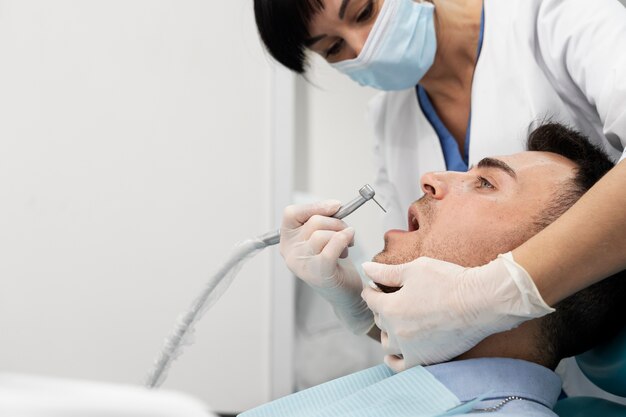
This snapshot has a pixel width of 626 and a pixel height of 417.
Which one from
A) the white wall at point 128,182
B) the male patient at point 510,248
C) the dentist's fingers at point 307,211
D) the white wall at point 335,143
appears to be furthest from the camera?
the white wall at point 335,143

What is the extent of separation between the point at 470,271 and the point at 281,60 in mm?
759

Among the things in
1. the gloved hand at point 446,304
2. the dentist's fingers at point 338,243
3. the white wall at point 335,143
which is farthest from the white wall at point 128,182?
the gloved hand at point 446,304

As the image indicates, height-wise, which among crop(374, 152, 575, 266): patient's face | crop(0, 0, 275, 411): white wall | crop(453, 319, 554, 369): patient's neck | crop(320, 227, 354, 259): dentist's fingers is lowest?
crop(0, 0, 275, 411): white wall

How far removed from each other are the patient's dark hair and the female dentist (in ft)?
0.32

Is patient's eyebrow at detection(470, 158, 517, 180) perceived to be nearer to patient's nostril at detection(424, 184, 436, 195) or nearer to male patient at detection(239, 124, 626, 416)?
male patient at detection(239, 124, 626, 416)

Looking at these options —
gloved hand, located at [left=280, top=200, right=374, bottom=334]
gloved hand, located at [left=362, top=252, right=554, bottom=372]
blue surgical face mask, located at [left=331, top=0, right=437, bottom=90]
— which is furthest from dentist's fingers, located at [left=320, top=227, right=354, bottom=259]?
blue surgical face mask, located at [left=331, top=0, right=437, bottom=90]

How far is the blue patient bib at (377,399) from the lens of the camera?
42.8 inches

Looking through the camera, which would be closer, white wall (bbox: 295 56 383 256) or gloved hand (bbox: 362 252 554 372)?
gloved hand (bbox: 362 252 554 372)

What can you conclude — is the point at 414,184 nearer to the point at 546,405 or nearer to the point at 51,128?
the point at 546,405

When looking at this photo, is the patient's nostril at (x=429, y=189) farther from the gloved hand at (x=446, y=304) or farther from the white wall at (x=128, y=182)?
the white wall at (x=128, y=182)

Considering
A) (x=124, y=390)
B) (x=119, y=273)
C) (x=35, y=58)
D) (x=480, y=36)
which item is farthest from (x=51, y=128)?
(x=124, y=390)

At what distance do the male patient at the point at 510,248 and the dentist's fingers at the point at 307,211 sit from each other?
134 mm

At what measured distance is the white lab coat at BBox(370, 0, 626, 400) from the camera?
124 cm

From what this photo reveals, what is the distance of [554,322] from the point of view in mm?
1192
